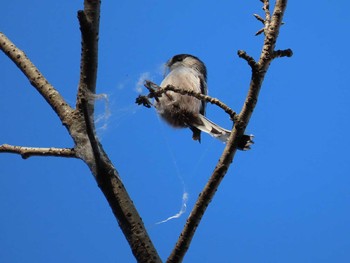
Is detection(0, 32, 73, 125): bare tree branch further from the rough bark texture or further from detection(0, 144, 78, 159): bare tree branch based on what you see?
detection(0, 144, 78, 159): bare tree branch

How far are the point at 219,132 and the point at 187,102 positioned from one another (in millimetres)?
685

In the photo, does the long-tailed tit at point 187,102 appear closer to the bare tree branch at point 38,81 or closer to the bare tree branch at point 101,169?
the bare tree branch at point 38,81

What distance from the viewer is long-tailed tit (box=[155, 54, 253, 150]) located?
2967mm

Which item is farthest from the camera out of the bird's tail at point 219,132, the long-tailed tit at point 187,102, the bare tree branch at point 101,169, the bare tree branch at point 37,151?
the long-tailed tit at point 187,102

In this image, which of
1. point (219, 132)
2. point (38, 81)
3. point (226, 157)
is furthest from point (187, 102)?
point (226, 157)

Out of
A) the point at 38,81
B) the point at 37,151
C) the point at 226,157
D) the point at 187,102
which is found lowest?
the point at 226,157

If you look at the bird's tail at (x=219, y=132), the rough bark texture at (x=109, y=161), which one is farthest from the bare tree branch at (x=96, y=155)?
the bird's tail at (x=219, y=132)

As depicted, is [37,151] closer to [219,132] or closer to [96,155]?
[96,155]

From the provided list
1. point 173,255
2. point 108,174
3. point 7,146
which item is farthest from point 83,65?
point 173,255

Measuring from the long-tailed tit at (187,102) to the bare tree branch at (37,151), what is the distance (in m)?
1.04

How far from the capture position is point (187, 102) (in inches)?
129

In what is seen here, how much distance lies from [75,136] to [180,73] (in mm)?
2181

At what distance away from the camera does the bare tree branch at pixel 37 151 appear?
1.74 m

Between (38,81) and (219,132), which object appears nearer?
(38,81)
